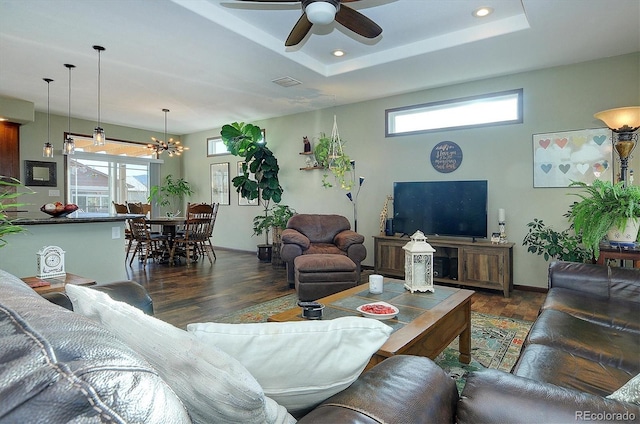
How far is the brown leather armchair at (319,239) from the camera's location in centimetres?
442

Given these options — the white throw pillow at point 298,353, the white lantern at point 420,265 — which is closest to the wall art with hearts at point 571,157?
the white lantern at point 420,265

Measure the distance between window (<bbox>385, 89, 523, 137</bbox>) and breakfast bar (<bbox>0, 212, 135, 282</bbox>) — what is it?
13.4 ft

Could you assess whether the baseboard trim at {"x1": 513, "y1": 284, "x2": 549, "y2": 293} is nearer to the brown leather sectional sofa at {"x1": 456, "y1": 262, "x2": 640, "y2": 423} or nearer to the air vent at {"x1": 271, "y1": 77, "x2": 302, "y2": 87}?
the brown leather sectional sofa at {"x1": 456, "y1": 262, "x2": 640, "y2": 423}

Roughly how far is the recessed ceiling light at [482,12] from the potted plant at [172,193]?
→ 23.7 ft

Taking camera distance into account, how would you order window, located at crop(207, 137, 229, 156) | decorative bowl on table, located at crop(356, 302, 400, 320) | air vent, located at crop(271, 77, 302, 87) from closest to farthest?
decorative bowl on table, located at crop(356, 302, 400, 320)
air vent, located at crop(271, 77, 302, 87)
window, located at crop(207, 137, 229, 156)

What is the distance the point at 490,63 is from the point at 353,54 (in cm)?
165

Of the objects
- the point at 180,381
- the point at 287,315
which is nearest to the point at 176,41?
the point at 287,315

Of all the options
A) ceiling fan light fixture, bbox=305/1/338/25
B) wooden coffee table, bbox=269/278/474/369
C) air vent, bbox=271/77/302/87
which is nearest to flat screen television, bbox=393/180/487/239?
air vent, bbox=271/77/302/87

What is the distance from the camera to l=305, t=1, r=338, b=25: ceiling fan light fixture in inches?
90.7

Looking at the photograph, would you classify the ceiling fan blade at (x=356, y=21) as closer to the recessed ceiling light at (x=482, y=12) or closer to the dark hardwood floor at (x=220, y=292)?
the recessed ceiling light at (x=482, y=12)

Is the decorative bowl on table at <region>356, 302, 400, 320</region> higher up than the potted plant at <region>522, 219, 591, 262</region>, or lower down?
lower down

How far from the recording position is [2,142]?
241 inches

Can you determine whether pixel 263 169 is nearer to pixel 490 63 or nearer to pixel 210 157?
pixel 210 157

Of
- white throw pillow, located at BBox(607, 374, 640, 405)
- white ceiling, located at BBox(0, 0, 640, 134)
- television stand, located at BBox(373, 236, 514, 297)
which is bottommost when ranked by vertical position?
television stand, located at BBox(373, 236, 514, 297)
